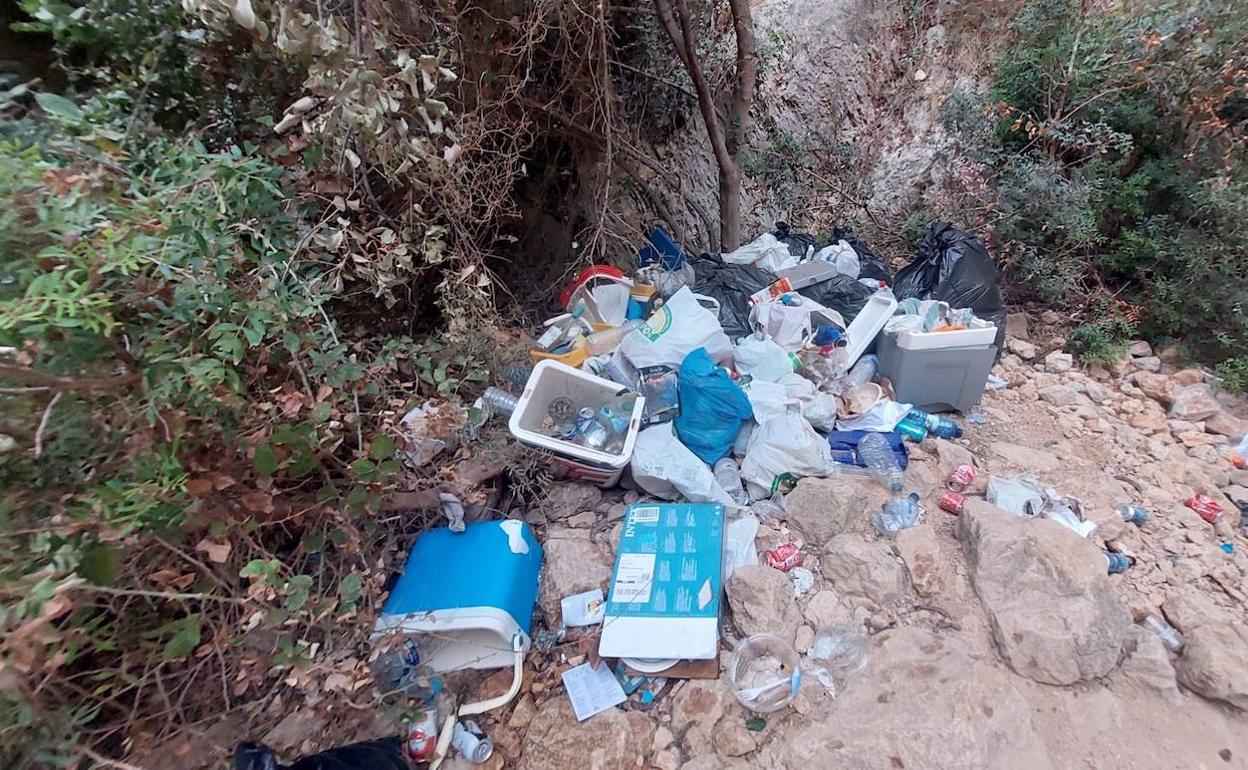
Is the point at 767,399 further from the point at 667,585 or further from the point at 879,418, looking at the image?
the point at 667,585

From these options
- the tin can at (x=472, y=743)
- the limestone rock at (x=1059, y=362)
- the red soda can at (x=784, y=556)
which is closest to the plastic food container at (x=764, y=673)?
the red soda can at (x=784, y=556)

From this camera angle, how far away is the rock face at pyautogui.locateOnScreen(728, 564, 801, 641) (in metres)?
1.61

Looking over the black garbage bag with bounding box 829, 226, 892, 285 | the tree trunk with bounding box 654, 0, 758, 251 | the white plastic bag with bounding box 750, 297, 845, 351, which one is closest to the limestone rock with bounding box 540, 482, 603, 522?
the white plastic bag with bounding box 750, 297, 845, 351

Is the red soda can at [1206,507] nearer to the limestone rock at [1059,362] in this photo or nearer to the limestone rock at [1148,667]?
the limestone rock at [1148,667]

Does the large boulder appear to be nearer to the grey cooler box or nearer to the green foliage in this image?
the grey cooler box

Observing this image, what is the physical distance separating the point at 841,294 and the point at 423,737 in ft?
8.18

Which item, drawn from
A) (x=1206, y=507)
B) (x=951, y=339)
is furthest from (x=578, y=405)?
(x=1206, y=507)

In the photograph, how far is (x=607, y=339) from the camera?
262 cm

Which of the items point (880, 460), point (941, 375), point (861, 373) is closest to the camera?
point (880, 460)

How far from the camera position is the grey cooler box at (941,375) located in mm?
2330

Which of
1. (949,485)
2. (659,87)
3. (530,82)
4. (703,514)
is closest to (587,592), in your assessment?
(703,514)

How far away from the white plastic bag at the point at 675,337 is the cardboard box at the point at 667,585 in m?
0.70

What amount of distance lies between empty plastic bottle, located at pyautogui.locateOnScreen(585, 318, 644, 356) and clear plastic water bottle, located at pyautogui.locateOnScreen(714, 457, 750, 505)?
76 cm

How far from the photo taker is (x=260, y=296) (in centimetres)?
137
